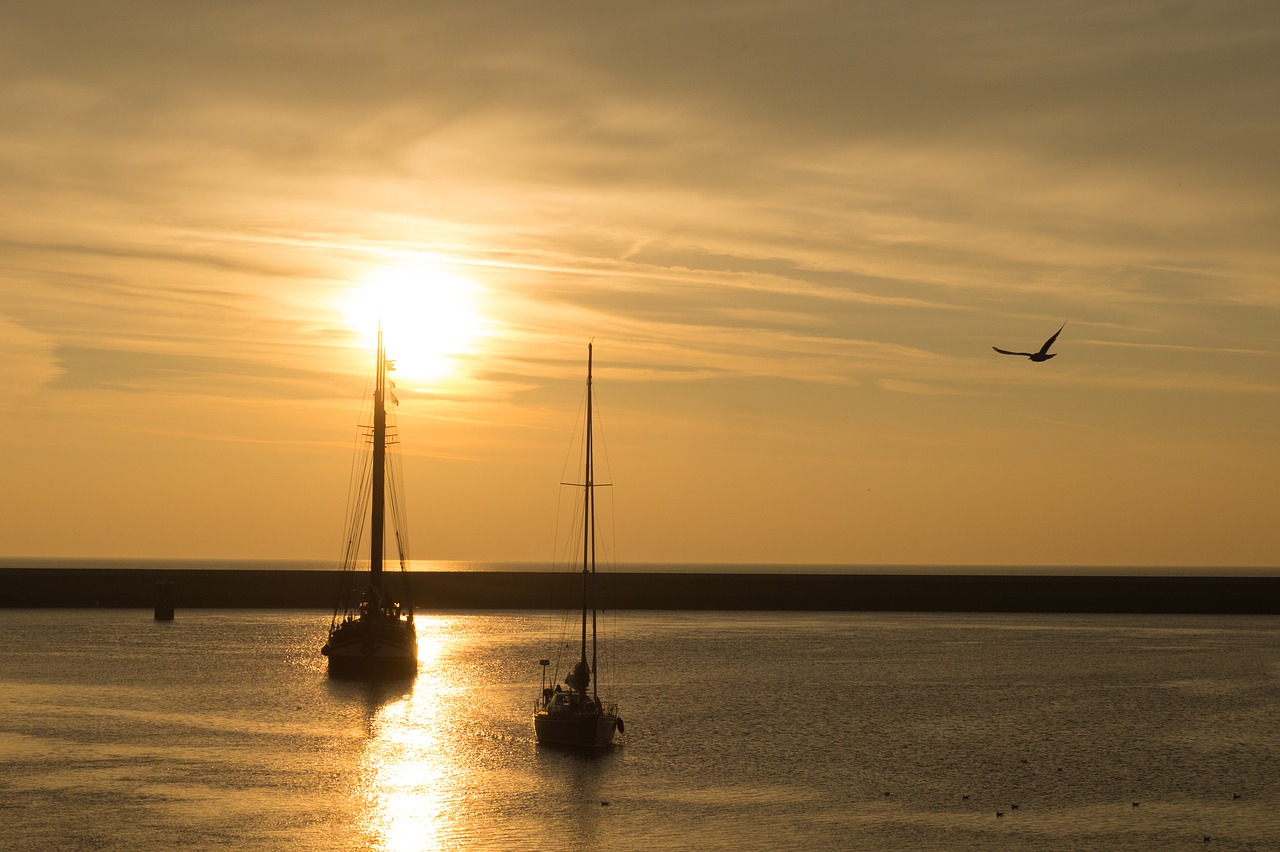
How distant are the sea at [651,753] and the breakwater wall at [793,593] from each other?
6697cm

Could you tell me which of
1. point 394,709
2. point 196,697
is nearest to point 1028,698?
point 394,709

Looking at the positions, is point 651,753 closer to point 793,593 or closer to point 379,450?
point 379,450

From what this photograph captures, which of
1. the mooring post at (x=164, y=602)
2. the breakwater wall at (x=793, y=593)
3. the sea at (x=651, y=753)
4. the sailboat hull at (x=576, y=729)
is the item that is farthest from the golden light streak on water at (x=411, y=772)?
the breakwater wall at (x=793, y=593)

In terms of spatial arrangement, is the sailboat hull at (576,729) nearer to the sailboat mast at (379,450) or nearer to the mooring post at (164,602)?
the sailboat mast at (379,450)

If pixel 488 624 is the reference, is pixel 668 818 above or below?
above

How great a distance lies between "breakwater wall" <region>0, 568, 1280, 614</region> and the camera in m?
171

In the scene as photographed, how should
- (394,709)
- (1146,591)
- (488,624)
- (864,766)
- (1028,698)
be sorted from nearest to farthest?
(864,766)
(394,709)
(1028,698)
(488,624)
(1146,591)

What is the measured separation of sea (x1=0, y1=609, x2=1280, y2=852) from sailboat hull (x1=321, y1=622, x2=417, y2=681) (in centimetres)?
123

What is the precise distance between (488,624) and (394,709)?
73.0m

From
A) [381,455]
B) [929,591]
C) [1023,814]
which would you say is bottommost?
[929,591]

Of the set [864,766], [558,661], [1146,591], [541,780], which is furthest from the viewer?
[1146,591]

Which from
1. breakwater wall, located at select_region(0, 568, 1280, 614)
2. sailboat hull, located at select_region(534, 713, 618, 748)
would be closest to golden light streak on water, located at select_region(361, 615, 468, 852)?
sailboat hull, located at select_region(534, 713, 618, 748)

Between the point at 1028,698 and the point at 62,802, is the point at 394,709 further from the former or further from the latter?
the point at 1028,698

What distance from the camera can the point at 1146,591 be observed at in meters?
182
